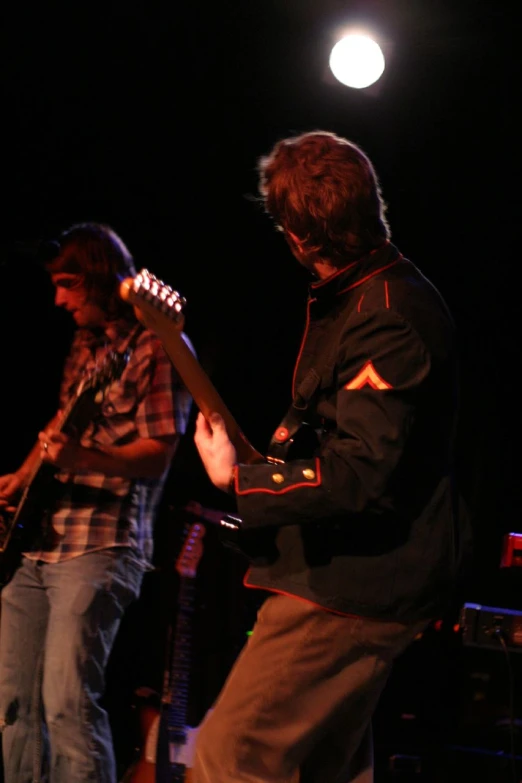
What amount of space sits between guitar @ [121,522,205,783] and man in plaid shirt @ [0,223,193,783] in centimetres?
62

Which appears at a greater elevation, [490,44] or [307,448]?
[490,44]

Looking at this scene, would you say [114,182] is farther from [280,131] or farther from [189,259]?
[280,131]

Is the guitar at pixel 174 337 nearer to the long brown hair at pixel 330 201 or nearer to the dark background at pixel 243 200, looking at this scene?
the long brown hair at pixel 330 201

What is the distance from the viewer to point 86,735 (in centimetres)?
266

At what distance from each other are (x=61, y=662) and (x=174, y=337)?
115 cm

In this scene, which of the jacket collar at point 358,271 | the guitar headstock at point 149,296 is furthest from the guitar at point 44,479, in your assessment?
the jacket collar at point 358,271

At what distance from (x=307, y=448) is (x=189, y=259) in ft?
8.50

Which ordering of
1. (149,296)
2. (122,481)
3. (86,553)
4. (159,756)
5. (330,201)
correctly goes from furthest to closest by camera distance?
(159,756), (122,481), (86,553), (149,296), (330,201)

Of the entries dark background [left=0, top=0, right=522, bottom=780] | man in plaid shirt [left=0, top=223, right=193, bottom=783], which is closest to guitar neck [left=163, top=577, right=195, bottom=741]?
dark background [left=0, top=0, right=522, bottom=780]

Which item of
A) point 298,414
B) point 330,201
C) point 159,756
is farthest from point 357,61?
point 159,756

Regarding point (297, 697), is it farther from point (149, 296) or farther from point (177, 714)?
point (177, 714)

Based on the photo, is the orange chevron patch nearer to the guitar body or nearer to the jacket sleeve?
the jacket sleeve

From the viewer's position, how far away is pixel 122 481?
2904 mm

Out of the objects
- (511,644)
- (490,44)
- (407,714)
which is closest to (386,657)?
(511,644)
